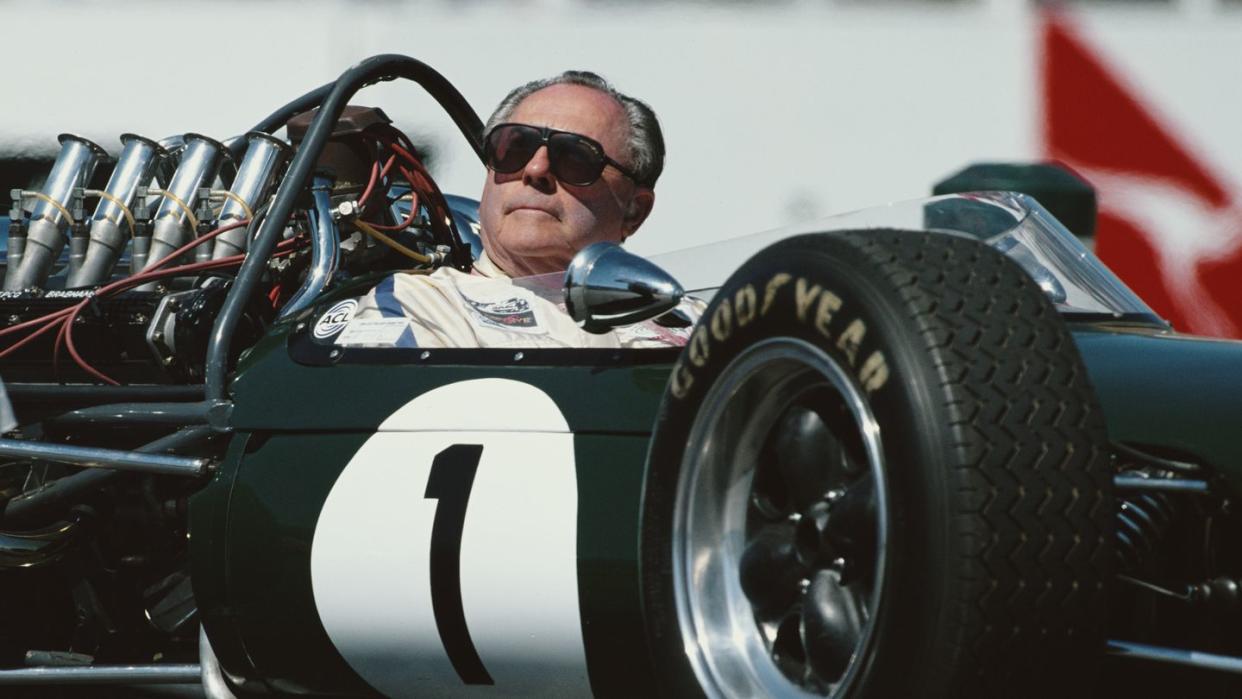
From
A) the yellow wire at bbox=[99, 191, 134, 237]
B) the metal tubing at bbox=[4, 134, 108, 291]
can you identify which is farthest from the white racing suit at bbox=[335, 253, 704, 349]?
the metal tubing at bbox=[4, 134, 108, 291]

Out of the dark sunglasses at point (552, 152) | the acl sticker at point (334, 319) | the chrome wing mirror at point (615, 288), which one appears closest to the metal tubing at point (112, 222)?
the dark sunglasses at point (552, 152)

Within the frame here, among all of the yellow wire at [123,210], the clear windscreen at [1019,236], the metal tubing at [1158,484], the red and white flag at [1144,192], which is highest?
the clear windscreen at [1019,236]

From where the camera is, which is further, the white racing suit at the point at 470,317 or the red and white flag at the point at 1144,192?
the red and white flag at the point at 1144,192

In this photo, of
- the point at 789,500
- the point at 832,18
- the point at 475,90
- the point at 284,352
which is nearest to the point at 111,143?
the point at 475,90

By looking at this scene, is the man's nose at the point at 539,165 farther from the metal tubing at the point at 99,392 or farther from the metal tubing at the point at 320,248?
the metal tubing at the point at 99,392

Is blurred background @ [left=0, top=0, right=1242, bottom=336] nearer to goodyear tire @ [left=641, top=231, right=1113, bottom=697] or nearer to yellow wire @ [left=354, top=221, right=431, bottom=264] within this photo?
yellow wire @ [left=354, top=221, right=431, bottom=264]

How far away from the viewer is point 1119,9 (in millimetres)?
8211

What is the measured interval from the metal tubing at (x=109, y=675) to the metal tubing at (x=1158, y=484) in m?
1.60

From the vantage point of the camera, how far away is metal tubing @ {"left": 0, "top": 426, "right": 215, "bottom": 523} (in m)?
3.13

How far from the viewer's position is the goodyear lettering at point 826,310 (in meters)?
1.83

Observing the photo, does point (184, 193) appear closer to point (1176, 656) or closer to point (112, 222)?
point (112, 222)

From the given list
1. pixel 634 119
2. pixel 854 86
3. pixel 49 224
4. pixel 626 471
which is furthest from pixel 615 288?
pixel 854 86

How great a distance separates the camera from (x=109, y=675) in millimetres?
2949

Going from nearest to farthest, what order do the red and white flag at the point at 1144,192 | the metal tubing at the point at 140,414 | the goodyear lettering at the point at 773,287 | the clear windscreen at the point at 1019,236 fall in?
the goodyear lettering at the point at 773,287 < the clear windscreen at the point at 1019,236 < the metal tubing at the point at 140,414 < the red and white flag at the point at 1144,192
